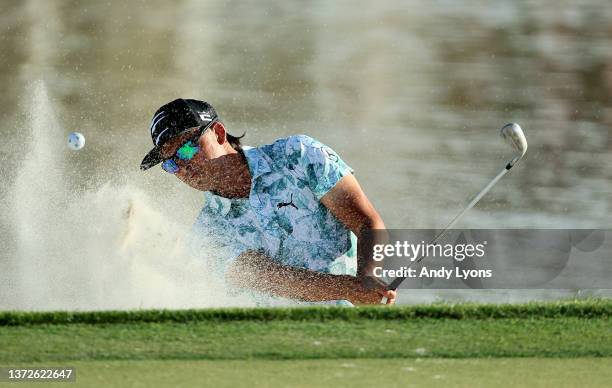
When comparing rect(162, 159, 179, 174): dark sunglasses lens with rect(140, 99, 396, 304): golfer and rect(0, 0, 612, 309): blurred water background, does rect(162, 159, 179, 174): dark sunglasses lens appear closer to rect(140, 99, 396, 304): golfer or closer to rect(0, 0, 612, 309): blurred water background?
rect(140, 99, 396, 304): golfer

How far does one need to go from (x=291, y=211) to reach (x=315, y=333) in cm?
125

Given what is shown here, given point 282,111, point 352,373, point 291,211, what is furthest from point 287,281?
point 282,111

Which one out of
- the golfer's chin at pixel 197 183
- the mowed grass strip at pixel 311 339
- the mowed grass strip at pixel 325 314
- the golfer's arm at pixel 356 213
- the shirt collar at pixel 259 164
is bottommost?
the mowed grass strip at pixel 311 339

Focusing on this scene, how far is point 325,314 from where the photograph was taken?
3.17 meters

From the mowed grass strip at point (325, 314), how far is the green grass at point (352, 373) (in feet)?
1.11

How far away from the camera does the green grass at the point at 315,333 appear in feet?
9.46

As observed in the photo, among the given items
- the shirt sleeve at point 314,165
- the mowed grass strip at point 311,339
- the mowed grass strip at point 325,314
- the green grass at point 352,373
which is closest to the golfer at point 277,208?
the shirt sleeve at point 314,165

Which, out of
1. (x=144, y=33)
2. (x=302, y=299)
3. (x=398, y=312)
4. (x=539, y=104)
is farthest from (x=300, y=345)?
(x=144, y=33)

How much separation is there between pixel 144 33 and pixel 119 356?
5429 mm

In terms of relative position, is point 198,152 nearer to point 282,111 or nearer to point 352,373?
point 352,373

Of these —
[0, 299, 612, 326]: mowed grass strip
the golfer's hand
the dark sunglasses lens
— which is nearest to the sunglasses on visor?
the dark sunglasses lens

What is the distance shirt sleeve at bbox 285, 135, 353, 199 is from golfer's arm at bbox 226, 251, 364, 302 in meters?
0.29

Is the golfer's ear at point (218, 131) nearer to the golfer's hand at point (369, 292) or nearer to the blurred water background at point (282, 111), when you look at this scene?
the blurred water background at point (282, 111)

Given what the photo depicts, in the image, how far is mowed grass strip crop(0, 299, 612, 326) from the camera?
313cm
